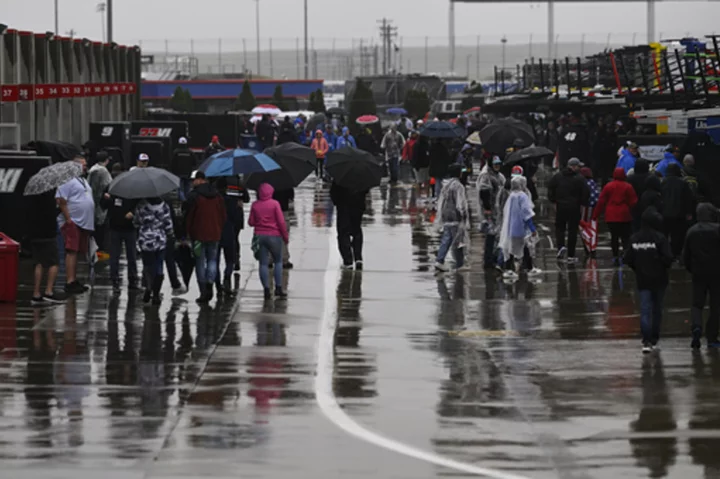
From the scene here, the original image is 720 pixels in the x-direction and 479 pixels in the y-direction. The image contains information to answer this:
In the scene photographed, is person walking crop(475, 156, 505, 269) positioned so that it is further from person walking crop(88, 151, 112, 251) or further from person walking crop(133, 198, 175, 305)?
person walking crop(133, 198, 175, 305)

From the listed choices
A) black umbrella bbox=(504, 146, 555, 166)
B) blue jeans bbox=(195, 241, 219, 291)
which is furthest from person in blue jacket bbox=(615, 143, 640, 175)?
blue jeans bbox=(195, 241, 219, 291)

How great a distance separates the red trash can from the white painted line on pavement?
3.88 metres

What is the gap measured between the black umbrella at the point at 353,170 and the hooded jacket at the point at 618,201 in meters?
3.76

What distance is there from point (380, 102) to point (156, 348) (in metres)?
89.9

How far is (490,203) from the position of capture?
2184 cm

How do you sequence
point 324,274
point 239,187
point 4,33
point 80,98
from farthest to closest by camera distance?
point 80,98 → point 4,33 → point 324,274 → point 239,187

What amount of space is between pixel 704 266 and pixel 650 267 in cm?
64

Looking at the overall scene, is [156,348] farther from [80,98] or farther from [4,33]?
→ [80,98]

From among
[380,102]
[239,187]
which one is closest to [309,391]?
[239,187]

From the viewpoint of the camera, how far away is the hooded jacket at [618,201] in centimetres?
2278

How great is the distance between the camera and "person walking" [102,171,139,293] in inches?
738

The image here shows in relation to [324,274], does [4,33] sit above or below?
above

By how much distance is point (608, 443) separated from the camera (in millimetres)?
11375

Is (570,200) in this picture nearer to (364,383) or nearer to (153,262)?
(153,262)
